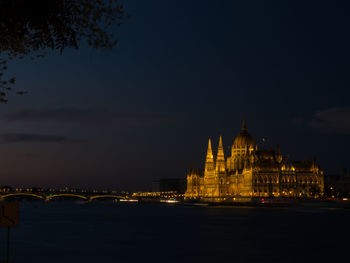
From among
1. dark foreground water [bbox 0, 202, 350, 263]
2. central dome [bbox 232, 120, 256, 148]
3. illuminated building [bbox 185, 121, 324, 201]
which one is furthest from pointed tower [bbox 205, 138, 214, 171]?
dark foreground water [bbox 0, 202, 350, 263]

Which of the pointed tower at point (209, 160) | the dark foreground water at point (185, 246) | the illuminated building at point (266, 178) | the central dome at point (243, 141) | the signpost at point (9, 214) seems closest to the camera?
the signpost at point (9, 214)

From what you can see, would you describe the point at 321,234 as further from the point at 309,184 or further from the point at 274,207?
the point at 309,184

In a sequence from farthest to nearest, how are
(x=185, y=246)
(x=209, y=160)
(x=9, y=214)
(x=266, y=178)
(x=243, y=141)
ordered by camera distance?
(x=209, y=160) → (x=243, y=141) → (x=266, y=178) → (x=185, y=246) → (x=9, y=214)

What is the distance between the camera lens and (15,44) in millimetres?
11641

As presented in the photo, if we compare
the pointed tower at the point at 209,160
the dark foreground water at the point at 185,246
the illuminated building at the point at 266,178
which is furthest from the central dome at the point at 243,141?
the dark foreground water at the point at 185,246

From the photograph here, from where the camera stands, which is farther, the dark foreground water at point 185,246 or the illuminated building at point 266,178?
the illuminated building at point 266,178

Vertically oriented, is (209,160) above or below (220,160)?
above

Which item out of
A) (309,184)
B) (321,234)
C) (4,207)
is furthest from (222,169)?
(4,207)

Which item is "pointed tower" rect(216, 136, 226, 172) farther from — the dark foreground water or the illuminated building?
the dark foreground water

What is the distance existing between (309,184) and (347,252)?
125583 mm

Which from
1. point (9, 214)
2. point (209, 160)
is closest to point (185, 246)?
point (9, 214)

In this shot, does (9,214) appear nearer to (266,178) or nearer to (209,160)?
(266,178)

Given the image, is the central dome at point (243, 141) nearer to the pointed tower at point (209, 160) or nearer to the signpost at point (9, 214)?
the pointed tower at point (209, 160)

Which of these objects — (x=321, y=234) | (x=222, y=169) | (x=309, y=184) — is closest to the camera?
(x=321, y=234)
